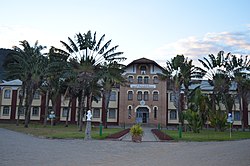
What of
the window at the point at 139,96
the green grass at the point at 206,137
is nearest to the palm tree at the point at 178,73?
the green grass at the point at 206,137

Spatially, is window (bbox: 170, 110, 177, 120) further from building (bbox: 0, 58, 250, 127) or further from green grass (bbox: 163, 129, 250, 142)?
green grass (bbox: 163, 129, 250, 142)

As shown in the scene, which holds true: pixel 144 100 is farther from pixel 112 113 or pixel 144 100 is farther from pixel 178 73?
pixel 178 73

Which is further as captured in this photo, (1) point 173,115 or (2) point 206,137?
(1) point 173,115

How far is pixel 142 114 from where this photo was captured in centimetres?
5172

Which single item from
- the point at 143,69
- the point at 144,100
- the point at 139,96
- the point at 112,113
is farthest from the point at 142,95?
the point at 112,113

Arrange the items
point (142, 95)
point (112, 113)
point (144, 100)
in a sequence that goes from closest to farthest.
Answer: point (144, 100) < point (142, 95) < point (112, 113)

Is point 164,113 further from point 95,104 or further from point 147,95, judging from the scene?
point 95,104

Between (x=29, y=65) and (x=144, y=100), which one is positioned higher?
(x=29, y=65)

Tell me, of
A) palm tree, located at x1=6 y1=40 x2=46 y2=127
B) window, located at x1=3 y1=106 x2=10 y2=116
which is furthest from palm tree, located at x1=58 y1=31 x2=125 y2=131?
window, located at x1=3 y1=106 x2=10 y2=116

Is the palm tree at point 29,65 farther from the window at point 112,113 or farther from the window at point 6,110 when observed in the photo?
the window at point 6,110

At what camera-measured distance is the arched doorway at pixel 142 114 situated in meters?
51.4

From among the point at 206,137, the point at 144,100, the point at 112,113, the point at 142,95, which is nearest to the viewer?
the point at 206,137

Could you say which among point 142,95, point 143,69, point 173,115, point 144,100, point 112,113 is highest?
point 143,69

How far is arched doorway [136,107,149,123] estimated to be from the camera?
169 feet
